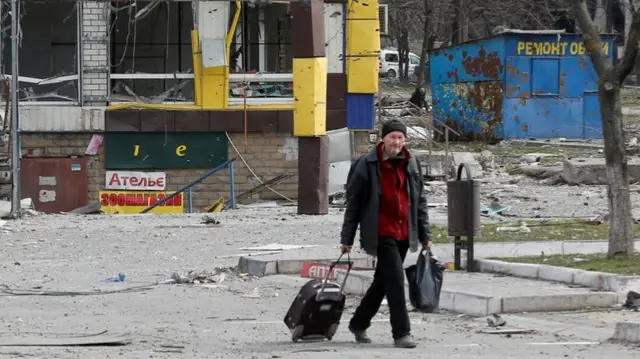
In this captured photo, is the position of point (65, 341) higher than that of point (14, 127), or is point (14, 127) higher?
point (14, 127)

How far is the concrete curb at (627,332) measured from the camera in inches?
356

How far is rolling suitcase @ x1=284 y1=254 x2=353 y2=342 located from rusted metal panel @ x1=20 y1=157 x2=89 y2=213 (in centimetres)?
1658

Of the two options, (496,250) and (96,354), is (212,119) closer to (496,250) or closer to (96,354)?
(496,250)

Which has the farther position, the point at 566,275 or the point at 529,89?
the point at 529,89

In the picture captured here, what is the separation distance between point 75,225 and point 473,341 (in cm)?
1215

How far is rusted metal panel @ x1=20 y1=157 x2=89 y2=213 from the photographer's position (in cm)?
2519

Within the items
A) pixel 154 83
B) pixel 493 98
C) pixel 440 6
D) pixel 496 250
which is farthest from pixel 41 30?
pixel 440 6

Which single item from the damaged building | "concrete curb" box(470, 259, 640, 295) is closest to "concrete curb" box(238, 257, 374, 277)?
"concrete curb" box(470, 259, 640, 295)

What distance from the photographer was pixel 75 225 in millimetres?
20469

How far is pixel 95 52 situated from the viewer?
25.5 m

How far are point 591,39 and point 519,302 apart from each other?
3.58 m

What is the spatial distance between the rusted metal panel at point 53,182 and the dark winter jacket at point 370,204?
16841 millimetres

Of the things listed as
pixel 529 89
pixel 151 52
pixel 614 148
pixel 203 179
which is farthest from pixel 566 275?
pixel 529 89

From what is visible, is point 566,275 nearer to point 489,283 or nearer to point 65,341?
point 489,283
